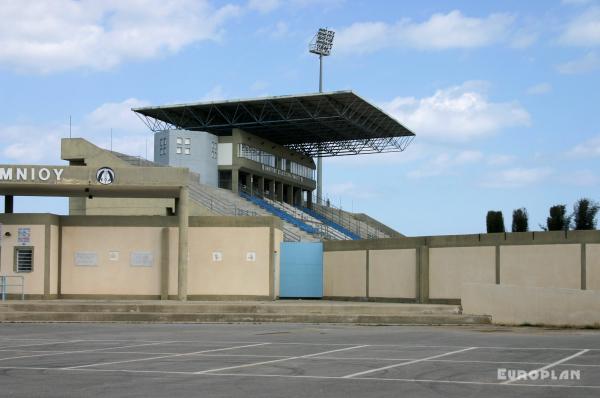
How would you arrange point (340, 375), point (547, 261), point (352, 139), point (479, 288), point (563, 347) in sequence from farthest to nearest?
1. point (352, 139)
2. point (547, 261)
3. point (479, 288)
4. point (563, 347)
5. point (340, 375)

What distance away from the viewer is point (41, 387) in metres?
12.6

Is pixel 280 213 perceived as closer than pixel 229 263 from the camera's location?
No

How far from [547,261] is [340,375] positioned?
69.2 feet

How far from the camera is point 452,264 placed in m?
36.8

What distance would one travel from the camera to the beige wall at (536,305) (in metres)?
26.3

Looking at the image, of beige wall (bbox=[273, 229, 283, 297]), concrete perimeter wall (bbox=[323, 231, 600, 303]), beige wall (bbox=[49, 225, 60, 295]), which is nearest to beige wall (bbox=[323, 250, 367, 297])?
concrete perimeter wall (bbox=[323, 231, 600, 303])

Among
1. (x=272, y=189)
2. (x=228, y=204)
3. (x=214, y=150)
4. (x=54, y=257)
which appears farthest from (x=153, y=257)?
(x=272, y=189)

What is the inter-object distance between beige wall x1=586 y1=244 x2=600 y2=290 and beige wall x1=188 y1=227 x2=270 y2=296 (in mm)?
13650

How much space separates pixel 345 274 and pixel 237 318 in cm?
1316

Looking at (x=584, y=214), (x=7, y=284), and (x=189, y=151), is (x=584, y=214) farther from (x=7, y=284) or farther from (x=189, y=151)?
(x=189, y=151)

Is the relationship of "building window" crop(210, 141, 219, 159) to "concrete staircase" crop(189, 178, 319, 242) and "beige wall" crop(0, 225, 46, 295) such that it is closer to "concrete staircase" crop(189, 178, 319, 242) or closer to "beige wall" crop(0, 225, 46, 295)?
"concrete staircase" crop(189, 178, 319, 242)

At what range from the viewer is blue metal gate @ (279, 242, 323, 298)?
137ft

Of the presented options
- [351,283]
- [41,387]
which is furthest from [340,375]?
[351,283]

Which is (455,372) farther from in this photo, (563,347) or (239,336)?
(239,336)
